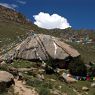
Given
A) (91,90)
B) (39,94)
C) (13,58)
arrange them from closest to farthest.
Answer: (39,94)
(91,90)
(13,58)

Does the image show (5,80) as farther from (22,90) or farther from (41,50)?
(41,50)

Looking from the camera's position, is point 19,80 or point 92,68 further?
point 92,68

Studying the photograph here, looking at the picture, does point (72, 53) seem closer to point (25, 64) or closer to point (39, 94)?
point (25, 64)

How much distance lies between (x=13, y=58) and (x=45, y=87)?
20007 millimetres

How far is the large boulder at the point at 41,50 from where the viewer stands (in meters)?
49.0

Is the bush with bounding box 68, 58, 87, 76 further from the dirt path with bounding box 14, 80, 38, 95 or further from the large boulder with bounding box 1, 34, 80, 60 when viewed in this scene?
the dirt path with bounding box 14, 80, 38, 95

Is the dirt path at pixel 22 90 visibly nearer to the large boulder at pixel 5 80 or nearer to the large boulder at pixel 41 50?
the large boulder at pixel 5 80

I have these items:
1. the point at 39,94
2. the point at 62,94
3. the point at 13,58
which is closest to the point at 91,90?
the point at 62,94

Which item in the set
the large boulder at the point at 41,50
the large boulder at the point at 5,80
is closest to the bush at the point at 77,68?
the large boulder at the point at 41,50

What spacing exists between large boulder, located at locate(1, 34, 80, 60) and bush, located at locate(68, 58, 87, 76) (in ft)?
5.42

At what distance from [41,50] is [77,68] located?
587 centimetres

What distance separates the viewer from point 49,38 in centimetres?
5184

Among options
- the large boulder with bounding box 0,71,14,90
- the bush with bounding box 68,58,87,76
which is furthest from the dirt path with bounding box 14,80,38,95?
the bush with bounding box 68,58,87,76

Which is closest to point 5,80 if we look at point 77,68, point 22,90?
point 22,90
